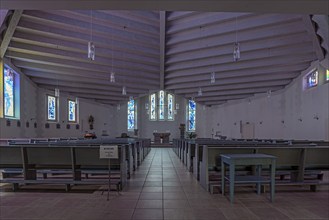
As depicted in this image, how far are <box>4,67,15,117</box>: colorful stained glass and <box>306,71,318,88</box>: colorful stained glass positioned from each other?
12.9 meters

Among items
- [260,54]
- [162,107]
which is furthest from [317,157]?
[162,107]

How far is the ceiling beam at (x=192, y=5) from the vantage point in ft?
12.3

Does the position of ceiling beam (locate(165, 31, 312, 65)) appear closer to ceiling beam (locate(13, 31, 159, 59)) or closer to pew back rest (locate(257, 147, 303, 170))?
ceiling beam (locate(13, 31, 159, 59))

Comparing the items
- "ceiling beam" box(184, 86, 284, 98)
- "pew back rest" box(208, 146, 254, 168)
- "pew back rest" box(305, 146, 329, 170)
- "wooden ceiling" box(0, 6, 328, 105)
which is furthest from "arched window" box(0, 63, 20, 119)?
"pew back rest" box(305, 146, 329, 170)

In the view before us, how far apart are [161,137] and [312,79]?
1192cm

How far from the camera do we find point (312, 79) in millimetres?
12508

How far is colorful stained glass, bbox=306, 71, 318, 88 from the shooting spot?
12.0 meters

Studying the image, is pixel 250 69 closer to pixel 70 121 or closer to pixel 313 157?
pixel 313 157

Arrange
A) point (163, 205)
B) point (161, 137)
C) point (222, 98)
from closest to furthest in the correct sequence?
point (163, 205) → point (222, 98) → point (161, 137)

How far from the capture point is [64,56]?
12.1 metres

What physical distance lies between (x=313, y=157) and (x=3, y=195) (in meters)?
4.67

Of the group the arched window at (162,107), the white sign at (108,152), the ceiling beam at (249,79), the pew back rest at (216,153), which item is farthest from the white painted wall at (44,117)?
the pew back rest at (216,153)

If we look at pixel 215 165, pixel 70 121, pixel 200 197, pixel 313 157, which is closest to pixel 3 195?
pixel 200 197

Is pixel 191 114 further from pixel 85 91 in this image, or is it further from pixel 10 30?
pixel 10 30
